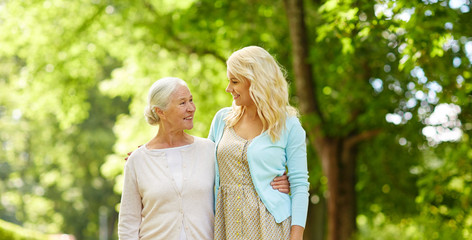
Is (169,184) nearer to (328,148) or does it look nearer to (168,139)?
(168,139)

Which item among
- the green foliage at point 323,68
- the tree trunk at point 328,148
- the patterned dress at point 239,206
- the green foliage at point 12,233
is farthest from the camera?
the tree trunk at point 328,148

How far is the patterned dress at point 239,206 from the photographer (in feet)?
12.5

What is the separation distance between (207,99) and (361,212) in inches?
178

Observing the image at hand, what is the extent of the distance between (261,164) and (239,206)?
27 centimetres

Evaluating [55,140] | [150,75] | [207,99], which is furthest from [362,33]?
[55,140]

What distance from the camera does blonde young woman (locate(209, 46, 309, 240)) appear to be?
151 inches

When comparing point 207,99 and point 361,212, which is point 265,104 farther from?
point 361,212

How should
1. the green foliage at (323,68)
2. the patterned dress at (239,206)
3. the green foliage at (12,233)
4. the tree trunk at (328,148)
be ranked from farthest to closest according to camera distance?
the tree trunk at (328,148) < the green foliage at (12,233) < the green foliage at (323,68) < the patterned dress at (239,206)

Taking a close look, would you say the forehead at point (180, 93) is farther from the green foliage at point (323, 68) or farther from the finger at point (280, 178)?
the green foliage at point (323, 68)

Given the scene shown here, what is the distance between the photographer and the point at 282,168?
13.0 feet

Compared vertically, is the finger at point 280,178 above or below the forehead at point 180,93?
below

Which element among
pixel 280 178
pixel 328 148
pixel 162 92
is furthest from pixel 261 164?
pixel 328 148

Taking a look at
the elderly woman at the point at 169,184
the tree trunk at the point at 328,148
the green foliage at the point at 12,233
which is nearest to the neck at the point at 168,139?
the elderly woman at the point at 169,184

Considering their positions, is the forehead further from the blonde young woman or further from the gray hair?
the blonde young woman
